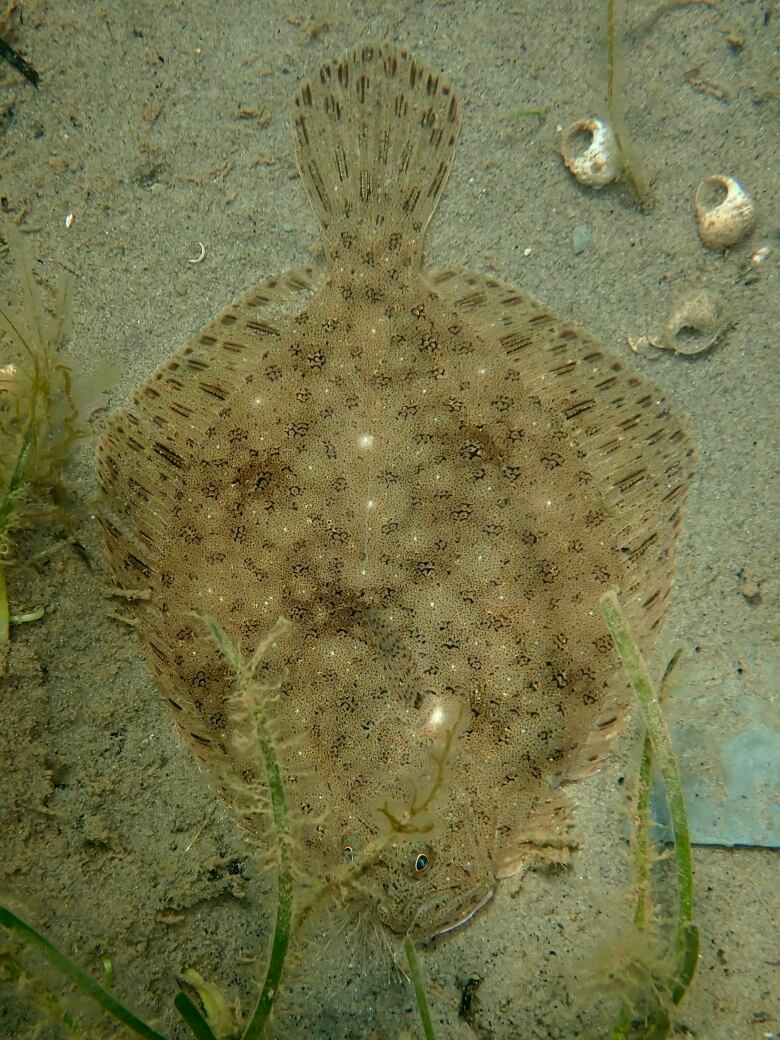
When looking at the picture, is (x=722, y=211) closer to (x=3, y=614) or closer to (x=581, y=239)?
(x=581, y=239)

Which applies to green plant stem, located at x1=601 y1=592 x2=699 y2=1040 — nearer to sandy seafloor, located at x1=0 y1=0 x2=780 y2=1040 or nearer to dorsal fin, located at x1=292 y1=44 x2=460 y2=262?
sandy seafloor, located at x1=0 y1=0 x2=780 y2=1040

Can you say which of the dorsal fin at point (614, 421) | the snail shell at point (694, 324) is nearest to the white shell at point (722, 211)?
the snail shell at point (694, 324)

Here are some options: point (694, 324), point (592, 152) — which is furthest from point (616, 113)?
point (694, 324)

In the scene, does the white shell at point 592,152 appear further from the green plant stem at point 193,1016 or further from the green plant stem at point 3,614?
the green plant stem at point 193,1016

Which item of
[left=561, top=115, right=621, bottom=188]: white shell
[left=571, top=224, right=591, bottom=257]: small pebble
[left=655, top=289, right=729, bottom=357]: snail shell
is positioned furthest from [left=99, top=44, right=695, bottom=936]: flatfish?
[left=561, top=115, right=621, bottom=188]: white shell

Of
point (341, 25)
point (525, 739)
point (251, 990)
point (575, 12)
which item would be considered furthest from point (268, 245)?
point (251, 990)

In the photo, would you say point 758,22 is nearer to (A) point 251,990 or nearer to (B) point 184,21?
(B) point 184,21
